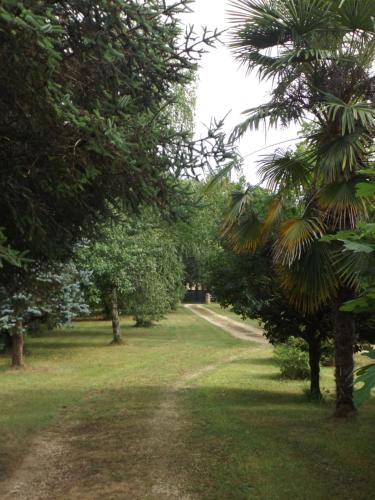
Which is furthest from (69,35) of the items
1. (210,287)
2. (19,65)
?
(210,287)

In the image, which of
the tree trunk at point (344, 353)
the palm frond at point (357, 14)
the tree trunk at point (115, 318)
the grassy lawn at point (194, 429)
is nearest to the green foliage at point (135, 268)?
the tree trunk at point (115, 318)

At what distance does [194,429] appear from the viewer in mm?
9320

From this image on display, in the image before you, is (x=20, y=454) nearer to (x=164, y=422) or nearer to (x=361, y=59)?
(x=164, y=422)

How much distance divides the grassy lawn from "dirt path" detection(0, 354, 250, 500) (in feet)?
0.10

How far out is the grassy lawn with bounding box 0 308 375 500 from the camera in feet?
22.0

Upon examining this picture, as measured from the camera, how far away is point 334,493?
633 cm

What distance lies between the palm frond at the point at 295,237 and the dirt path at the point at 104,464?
3.04 m

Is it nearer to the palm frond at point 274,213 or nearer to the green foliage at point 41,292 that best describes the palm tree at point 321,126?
the palm frond at point 274,213

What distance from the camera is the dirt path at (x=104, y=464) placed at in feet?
21.0

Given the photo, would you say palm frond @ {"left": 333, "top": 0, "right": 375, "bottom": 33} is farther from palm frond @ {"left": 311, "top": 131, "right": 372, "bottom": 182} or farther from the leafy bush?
the leafy bush

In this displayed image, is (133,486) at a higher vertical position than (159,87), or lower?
lower

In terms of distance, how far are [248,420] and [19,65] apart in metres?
7.33

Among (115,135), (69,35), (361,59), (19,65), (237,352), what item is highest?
(361,59)

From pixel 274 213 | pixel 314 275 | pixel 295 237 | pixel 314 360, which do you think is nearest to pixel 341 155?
pixel 295 237
